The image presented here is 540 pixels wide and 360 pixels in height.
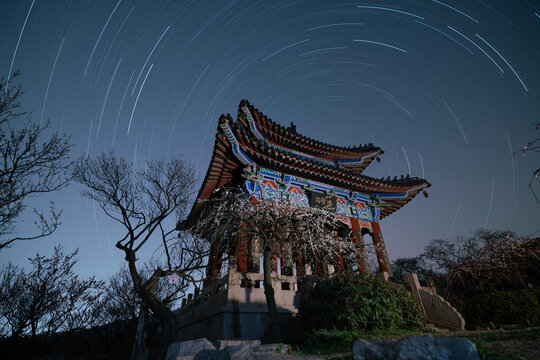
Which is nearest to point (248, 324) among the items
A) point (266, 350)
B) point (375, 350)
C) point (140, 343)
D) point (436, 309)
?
point (266, 350)

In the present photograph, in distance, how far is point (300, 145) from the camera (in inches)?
617

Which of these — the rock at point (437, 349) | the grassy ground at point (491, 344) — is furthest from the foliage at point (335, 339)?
the rock at point (437, 349)

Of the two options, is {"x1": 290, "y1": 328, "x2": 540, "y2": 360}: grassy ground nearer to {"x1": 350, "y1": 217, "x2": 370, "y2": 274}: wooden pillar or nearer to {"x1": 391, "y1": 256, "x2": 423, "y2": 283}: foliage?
{"x1": 350, "y1": 217, "x2": 370, "y2": 274}: wooden pillar

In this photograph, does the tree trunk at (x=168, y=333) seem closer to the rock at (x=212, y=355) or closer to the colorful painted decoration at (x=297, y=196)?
the rock at (x=212, y=355)

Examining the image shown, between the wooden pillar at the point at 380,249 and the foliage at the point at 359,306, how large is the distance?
655cm

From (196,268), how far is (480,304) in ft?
32.6

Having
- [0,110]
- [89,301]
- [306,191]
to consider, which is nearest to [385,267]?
[306,191]

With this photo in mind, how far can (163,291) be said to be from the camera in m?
25.0

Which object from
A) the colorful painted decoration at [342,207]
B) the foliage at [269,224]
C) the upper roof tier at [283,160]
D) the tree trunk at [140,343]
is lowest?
the tree trunk at [140,343]

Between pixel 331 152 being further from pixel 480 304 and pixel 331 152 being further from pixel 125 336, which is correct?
pixel 125 336

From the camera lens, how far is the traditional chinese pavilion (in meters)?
8.55

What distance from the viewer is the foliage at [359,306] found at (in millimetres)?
5461

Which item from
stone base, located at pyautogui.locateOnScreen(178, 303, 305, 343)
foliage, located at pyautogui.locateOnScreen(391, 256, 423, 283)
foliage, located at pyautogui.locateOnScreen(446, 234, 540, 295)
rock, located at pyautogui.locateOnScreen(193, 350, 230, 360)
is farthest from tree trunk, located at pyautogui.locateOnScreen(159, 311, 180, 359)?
foliage, located at pyautogui.locateOnScreen(391, 256, 423, 283)

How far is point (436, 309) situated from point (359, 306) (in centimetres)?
360
